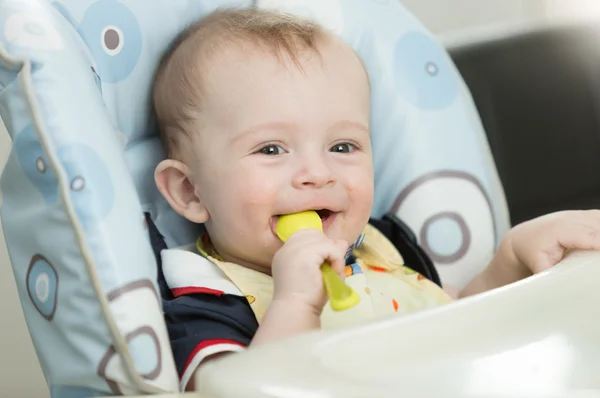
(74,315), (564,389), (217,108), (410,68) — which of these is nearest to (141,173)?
(217,108)

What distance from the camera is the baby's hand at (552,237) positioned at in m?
0.77

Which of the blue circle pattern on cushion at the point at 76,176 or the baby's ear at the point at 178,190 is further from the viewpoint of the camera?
the baby's ear at the point at 178,190

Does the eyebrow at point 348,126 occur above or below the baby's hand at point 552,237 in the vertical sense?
above

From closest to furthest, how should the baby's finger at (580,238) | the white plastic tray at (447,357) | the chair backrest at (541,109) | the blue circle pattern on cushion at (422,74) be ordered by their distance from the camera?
the white plastic tray at (447,357), the baby's finger at (580,238), the blue circle pattern on cushion at (422,74), the chair backrest at (541,109)

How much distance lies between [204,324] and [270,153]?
0.19 m

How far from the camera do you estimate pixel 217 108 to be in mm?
836

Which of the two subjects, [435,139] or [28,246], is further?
[435,139]

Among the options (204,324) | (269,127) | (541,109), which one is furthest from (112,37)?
(541,109)

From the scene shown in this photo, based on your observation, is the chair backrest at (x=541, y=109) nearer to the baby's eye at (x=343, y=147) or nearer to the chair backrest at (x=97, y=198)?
the chair backrest at (x=97, y=198)

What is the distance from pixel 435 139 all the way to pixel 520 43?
0.27m

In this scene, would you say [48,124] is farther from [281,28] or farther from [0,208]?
[281,28]

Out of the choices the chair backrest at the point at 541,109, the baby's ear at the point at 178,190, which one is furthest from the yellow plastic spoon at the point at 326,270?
the chair backrest at the point at 541,109

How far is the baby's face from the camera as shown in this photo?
81cm

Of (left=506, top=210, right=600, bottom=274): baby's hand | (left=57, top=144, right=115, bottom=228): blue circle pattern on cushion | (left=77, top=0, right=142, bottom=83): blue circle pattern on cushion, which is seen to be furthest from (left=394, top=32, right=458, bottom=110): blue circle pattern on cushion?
(left=57, top=144, right=115, bottom=228): blue circle pattern on cushion
